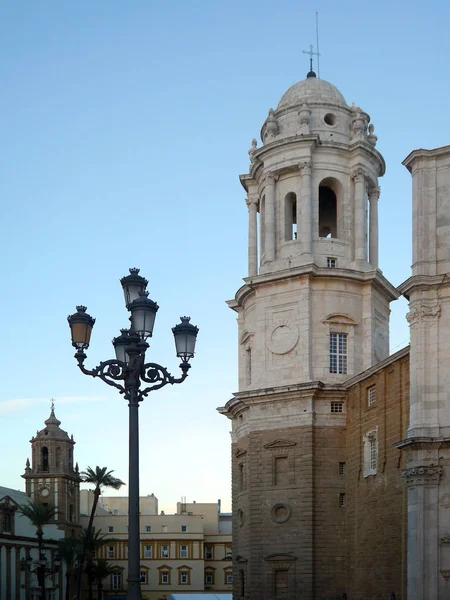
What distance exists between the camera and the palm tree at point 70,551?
9256 centimetres

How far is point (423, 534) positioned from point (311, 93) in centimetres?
2608

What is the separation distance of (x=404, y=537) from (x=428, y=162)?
1430 centimetres

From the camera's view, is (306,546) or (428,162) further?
(306,546)

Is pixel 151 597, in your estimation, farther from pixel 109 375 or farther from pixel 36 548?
pixel 109 375

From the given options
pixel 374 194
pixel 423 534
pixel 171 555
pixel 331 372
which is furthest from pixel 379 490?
pixel 171 555

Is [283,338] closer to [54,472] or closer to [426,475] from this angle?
[426,475]

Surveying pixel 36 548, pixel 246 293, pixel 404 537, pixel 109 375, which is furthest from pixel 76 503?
pixel 109 375

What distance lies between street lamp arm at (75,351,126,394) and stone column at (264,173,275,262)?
1264 inches

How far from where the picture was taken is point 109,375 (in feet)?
64.4

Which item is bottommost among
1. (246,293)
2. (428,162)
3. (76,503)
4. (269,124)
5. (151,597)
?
(151,597)

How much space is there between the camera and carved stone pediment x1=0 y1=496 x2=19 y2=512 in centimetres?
9519

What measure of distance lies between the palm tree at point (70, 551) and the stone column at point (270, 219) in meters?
49.4

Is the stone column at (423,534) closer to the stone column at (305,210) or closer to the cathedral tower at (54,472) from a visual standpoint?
the stone column at (305,210)

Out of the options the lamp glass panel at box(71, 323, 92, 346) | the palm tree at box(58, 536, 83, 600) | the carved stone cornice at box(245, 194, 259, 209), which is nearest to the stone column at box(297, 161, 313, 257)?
the carved stone cornice at box(245, 194, 259, 209)
